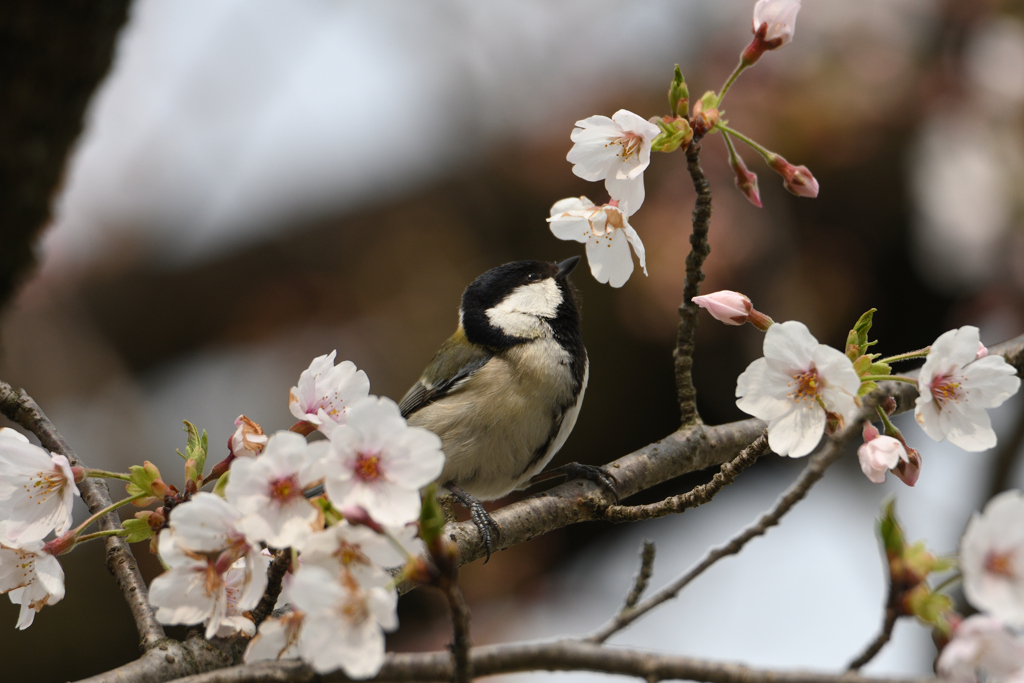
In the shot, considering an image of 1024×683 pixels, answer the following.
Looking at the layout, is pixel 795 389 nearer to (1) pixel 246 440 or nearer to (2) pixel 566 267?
(1) pixel 246 440

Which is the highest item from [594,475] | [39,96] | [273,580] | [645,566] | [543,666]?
[39,96]

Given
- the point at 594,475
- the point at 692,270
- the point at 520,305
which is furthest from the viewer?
the point at 520,305

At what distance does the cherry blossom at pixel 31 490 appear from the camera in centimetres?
118

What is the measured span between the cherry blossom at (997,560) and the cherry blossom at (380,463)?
581mm

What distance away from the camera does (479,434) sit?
2438 mm

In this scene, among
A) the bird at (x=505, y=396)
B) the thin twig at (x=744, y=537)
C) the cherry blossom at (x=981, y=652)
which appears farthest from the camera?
the bird at (x=505, y=396)

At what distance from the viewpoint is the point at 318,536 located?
2.98ft

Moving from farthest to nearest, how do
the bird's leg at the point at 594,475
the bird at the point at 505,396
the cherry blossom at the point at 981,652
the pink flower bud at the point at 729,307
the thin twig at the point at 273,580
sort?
the bird at the point at 505,396 → the bird's leg at the point at 594,475 → the pink flower bud at the point at 729,307 → the thin twig at the point at 273,580 → the cherry blossom at the point at 981,652

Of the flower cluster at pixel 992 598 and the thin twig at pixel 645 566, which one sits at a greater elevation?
the flower cluster at pixel 992 598

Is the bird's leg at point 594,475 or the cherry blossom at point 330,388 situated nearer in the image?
the cherry blossom at point 330,388

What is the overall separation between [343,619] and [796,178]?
1.08 metres

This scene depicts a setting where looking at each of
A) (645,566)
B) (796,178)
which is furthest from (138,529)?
(796,178)

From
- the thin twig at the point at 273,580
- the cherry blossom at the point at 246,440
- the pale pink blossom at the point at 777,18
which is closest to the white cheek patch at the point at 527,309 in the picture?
the pale pink blossom at the point at 777,18

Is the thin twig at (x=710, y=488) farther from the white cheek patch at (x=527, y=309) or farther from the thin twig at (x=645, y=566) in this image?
the white cheek patch at (x=527, y=309)
